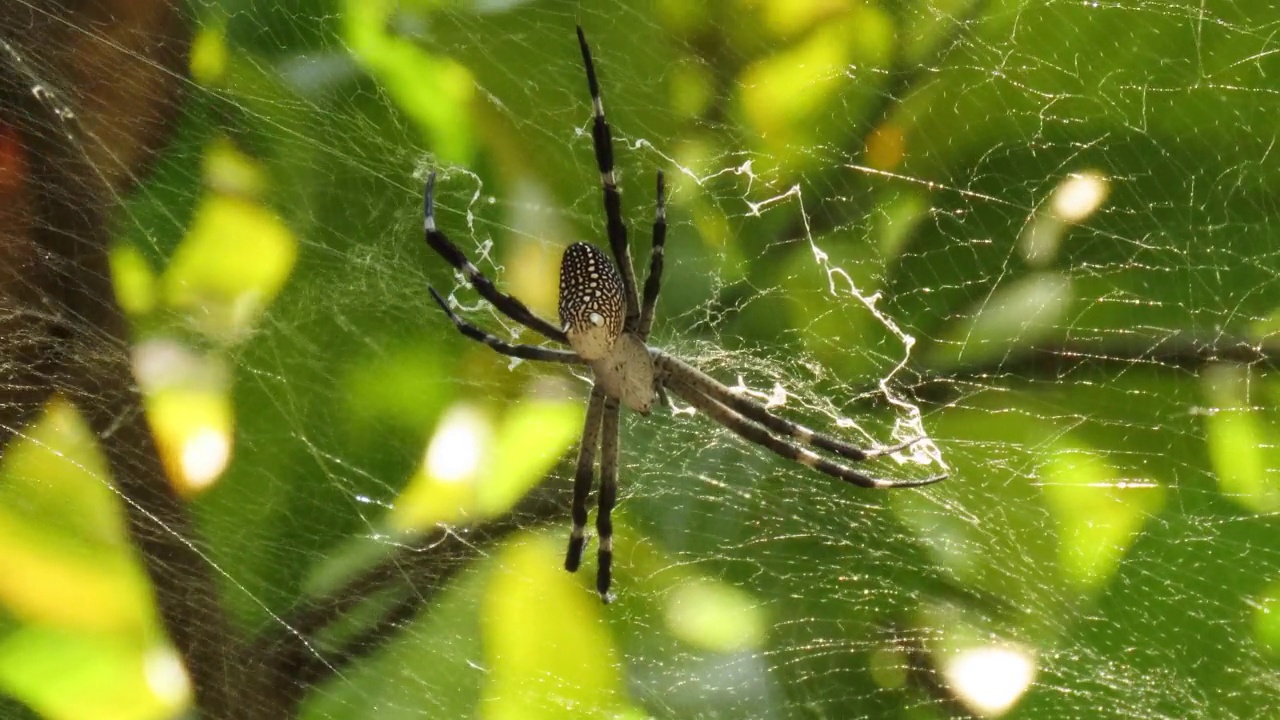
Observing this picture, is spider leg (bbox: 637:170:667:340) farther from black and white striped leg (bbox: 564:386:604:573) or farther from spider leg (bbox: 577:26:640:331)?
black and white striped leg (bbox: 564:386:604:573)

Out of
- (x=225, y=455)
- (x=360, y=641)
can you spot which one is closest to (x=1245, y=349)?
(x=360, y=641)

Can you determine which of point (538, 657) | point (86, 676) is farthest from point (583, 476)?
point (86, 676)

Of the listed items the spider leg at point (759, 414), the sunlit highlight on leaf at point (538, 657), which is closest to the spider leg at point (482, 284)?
the spider leg at point (759, 414)

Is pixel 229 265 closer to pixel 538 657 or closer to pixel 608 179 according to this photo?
pixel 608 179

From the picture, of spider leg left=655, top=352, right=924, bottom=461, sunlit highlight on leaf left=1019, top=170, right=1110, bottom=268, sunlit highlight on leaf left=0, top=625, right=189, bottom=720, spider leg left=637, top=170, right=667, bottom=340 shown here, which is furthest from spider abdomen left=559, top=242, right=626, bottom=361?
sunlit highlight on leaf left=0, top=625, right=189, bottom=720

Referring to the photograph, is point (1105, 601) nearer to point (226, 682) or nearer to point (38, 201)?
point (226, 682)

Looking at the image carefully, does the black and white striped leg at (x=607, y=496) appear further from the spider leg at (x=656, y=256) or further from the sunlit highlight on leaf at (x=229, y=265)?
the sunlit highlight on leaf at (x=229, y=265)
